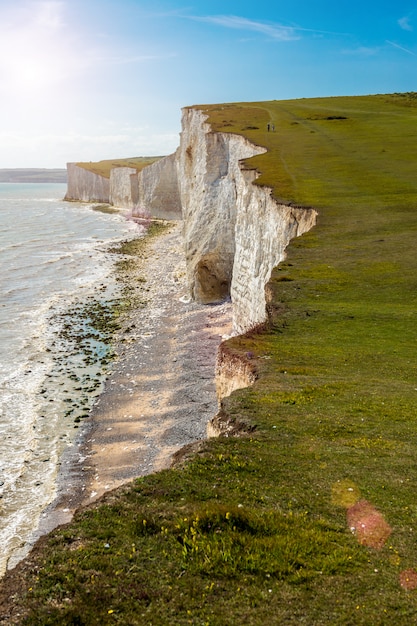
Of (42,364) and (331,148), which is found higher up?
(331,148)

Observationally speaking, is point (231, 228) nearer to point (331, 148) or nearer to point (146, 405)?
point (331, 148)

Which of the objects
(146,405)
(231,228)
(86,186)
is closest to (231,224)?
(231,228)

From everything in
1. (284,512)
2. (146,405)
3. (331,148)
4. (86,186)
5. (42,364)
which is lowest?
(146,405)

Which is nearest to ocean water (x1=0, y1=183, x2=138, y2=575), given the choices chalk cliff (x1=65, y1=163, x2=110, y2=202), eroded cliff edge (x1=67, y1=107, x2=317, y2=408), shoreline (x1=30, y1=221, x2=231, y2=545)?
shoreline (x1=30, y1=221, x2=231, y2=545)

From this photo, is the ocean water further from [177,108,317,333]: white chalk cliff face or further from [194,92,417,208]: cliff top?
[194,92,417,208]: cliff top

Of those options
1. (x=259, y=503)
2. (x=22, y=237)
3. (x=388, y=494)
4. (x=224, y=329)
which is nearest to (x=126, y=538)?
(x=259, y=503)

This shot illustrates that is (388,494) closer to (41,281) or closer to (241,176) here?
(241,176)

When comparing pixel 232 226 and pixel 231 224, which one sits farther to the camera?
pixel 231 224

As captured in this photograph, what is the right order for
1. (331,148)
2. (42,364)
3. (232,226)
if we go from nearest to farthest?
1. (42,364)
2. (331,148)
3. (232,226)
